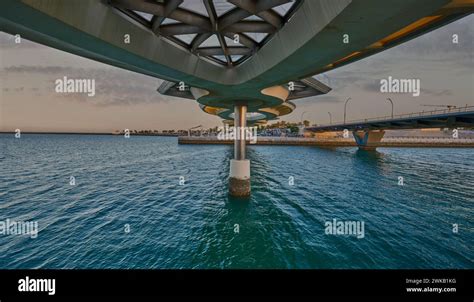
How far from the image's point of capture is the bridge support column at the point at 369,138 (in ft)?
220

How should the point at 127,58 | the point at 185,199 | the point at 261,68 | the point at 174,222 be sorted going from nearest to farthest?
the point at 127,58 → the point at 261,68 → the point at 174,222 → the point at 185,199

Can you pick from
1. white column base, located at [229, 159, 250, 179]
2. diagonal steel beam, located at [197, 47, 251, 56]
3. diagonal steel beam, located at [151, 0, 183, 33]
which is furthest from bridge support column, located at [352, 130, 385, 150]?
diagonal steel beam, located at [151, 0, 183, 33]

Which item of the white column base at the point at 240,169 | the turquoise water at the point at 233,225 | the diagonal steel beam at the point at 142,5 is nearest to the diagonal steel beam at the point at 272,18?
the diagonal steel beam at the point at 142,5

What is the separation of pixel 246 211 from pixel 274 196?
456cm

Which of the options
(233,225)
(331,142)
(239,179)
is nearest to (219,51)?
(233,225)

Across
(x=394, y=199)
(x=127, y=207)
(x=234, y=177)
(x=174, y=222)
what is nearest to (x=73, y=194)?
(x=127, y=207)

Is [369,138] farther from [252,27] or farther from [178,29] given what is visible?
[178,29]

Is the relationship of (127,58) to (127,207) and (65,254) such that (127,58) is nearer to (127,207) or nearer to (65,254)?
(65,254)

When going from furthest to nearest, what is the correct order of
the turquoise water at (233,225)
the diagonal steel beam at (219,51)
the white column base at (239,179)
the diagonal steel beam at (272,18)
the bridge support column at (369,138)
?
the bridge support column at (369,138)
the white column base at (239,179)
the diagonal steel beam at (219,51)
the turquoise water at (233,225)
the diagonal steel beam at (272,18)

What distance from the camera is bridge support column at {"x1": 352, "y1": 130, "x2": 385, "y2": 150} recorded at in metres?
67.0

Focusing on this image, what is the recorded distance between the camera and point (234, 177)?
1808 centimetres

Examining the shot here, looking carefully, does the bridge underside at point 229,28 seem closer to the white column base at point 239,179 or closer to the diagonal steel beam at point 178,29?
the diagonal steel beam at point 178,29
